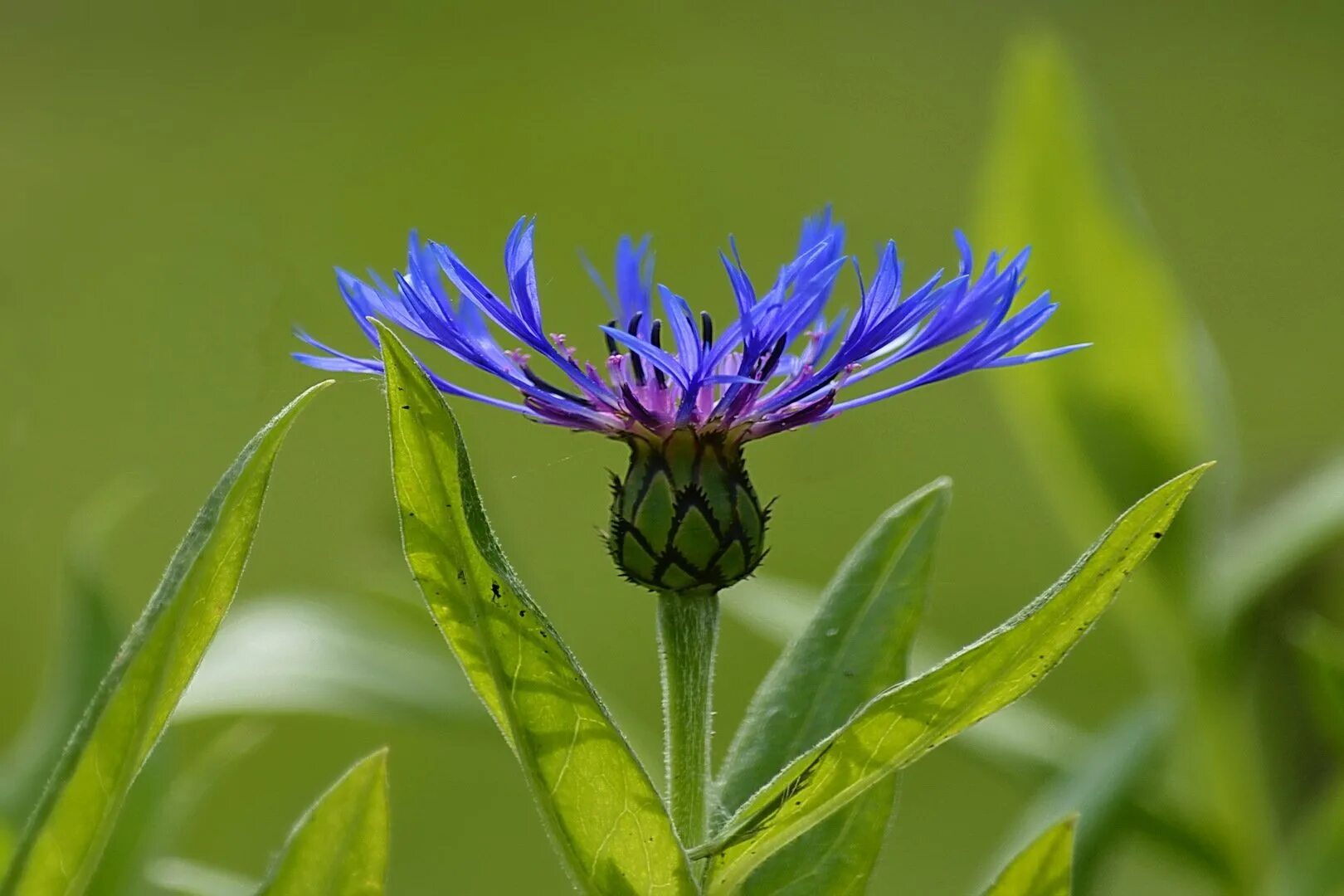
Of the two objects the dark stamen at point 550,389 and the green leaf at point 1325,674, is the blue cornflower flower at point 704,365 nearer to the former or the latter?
the dark stamen at point 550,389

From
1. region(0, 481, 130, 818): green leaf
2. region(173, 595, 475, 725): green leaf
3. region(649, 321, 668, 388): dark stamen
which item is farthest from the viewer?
region(173, 595, 475, 725): green leaf

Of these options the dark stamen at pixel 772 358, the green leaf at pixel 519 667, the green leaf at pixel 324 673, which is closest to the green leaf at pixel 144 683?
the green leaf at pixel 519 667

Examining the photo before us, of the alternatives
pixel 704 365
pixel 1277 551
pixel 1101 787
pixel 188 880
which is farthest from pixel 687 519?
pixel 1277 551

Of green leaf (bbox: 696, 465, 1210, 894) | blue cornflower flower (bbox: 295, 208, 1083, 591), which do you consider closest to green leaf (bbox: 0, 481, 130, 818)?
blue cornflower flower (bbox: 295, 208, 1083, 591)

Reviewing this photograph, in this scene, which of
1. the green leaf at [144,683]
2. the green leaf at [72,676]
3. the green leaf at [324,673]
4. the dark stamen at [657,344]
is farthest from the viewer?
the green leaf at [324,673]

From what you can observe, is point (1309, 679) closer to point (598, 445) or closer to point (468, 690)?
point (468, 690)

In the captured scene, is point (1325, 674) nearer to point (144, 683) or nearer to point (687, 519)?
point (687, 519)

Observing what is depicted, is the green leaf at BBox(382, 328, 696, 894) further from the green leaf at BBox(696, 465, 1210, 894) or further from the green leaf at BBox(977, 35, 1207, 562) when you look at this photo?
the green leaf at BBox(977, 35, 1207, 562)
